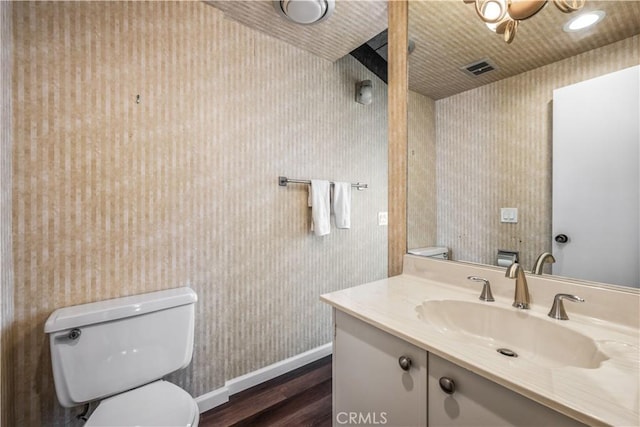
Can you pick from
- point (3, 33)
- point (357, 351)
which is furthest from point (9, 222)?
point (357, 351)

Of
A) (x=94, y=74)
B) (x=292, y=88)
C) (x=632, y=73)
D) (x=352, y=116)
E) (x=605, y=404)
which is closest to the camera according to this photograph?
(x=605, y=404)

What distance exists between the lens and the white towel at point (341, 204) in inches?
76.7

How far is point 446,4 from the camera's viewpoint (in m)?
1.19

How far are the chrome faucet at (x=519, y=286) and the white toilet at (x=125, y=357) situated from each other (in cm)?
121

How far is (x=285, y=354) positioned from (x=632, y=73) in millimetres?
2086

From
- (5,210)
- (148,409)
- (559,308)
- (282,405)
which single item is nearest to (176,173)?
(5,210)

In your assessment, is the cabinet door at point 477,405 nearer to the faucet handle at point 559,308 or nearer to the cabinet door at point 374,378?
the cabinet door at point 374,378

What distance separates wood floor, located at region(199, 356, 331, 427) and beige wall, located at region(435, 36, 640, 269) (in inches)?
45.8

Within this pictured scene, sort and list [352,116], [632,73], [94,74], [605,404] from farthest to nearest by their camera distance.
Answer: [352,116] → [94,74] → [632,73] → [605,404]

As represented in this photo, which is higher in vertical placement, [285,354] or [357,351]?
[357,351]

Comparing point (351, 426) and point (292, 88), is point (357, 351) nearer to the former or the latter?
point (351, 426)

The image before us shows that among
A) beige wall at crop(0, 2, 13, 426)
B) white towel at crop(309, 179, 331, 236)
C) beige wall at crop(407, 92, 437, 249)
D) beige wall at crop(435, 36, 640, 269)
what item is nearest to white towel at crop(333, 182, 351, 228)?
white towel at crop(309, 179, 331, 236)

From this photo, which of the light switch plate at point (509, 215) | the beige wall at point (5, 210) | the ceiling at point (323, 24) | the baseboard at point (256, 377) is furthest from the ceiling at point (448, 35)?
the baseboard at point (256, 377)

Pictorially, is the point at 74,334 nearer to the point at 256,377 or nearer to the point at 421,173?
the point at 256,377
